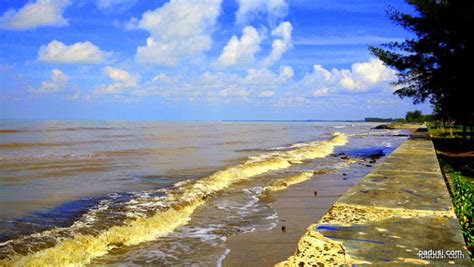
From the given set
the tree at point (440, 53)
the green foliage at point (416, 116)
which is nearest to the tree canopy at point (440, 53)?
the tree at point (440, 53)

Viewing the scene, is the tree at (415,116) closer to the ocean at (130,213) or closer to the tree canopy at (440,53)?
the tree canopy at (440,53)

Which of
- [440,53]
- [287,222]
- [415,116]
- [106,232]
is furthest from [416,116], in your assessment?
[106,232]

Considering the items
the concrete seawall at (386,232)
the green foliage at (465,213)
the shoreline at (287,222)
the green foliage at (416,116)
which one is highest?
the green foliage at (416,116)

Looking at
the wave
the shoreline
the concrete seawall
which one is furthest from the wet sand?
the wave

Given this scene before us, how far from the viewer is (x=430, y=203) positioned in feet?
15.8

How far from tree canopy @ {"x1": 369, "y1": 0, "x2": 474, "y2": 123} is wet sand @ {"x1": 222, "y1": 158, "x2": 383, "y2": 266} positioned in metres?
8.18

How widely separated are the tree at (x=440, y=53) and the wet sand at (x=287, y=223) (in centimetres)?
820

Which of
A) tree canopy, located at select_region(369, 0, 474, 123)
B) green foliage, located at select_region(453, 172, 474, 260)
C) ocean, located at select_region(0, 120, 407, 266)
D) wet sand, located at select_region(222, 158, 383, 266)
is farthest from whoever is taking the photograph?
tree canopy, located at select_region(369, 0, 474, 123)

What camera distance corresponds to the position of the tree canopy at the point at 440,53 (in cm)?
1650

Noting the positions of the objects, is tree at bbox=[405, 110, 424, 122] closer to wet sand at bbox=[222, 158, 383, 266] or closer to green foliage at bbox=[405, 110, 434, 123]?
green foliage at bbox=[405, 110, 434, 123]

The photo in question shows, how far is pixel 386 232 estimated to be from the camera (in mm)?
3592

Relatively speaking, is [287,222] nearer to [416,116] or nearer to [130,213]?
[130,213]

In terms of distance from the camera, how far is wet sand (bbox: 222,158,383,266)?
17.8ft

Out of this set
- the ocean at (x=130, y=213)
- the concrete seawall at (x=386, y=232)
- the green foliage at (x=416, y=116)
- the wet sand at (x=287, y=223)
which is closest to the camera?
the concrete seawall at (x=386, y=232)
